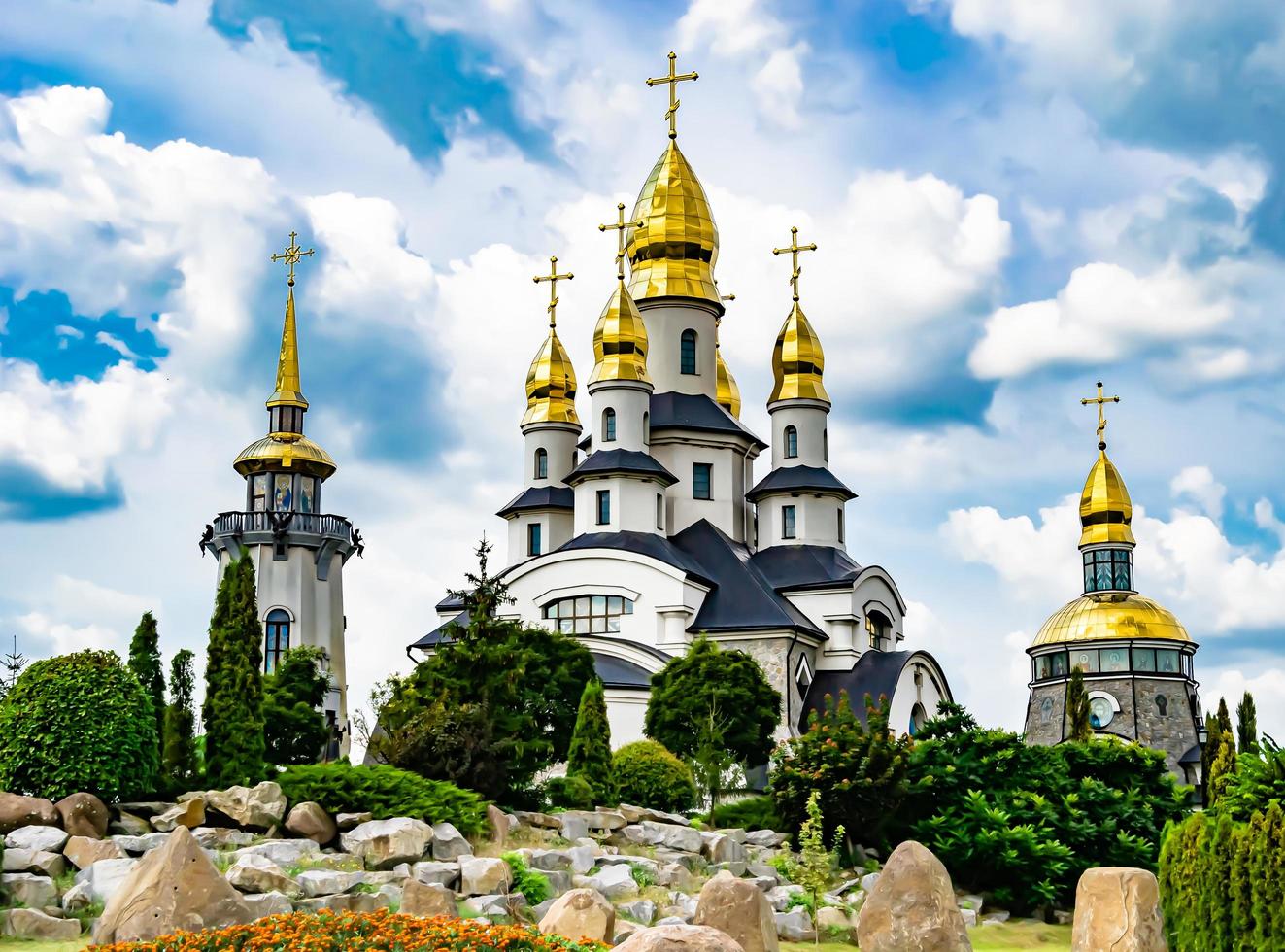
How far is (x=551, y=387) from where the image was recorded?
164 feet

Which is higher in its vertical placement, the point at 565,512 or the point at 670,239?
the point at 670,239

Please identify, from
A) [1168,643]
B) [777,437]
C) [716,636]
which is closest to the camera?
[716,636]

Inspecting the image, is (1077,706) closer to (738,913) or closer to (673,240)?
(673,240)

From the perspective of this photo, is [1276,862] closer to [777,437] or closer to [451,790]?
[451,790]

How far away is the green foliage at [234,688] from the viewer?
23.5 meters

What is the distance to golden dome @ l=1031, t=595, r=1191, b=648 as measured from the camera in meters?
55.4

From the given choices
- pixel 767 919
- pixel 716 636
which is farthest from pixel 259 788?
pixel 716 636

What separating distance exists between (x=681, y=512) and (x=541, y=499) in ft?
14.6

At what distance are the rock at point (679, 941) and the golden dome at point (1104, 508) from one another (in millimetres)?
45272

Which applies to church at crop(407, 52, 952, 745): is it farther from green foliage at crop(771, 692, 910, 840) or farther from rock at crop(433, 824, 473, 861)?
rock at crop(433, 824, 473, 861)

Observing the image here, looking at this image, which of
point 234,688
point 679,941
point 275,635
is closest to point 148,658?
point 234,688

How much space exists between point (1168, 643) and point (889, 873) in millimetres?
37569

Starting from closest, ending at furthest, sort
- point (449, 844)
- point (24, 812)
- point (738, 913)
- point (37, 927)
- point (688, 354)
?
point (37, 927) < point (738, 913) < point (24, 812) < point (449, 844) < point (688, 354)

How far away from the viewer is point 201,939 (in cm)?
1477
